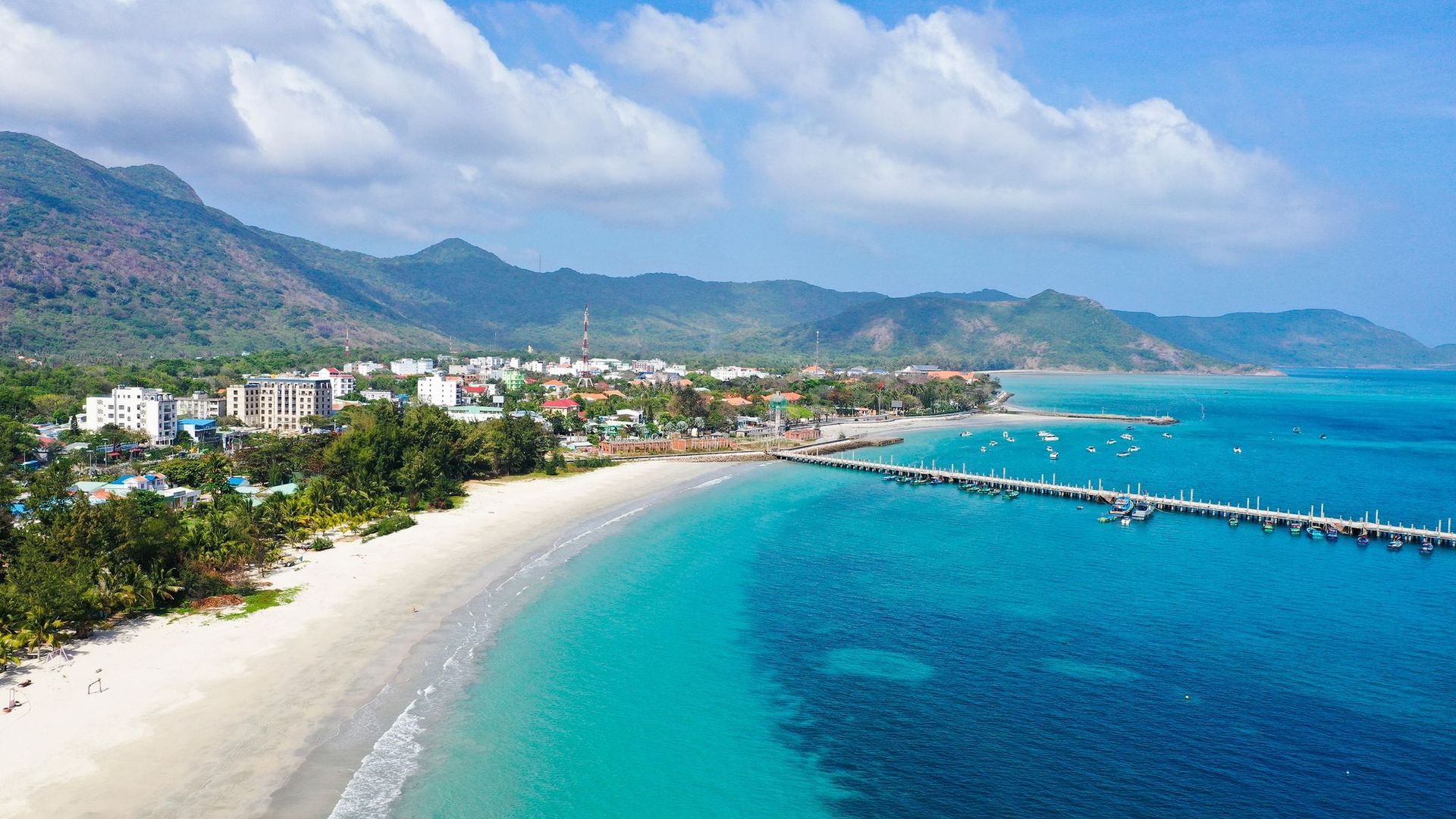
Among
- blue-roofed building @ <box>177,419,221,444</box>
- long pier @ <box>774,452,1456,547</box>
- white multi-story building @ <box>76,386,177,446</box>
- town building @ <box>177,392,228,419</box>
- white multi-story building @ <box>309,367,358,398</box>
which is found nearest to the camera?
long pier @ <box>774,452,1456,547</box>

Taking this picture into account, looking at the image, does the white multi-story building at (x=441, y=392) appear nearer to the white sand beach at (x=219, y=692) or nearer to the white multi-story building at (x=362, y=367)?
the white multi-story building at (x=362, y=367)

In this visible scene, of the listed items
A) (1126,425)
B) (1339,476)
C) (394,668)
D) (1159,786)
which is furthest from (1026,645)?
(1126,425)

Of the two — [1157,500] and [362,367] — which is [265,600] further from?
[362,367]

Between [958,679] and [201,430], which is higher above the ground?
[201,430]

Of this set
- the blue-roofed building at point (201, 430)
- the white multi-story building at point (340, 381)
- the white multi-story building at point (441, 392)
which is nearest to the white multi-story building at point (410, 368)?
the white multi-story building at point (340, 381)

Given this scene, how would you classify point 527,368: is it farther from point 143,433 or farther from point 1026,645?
point 1026,645

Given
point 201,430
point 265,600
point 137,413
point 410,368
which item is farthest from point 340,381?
point 265,600

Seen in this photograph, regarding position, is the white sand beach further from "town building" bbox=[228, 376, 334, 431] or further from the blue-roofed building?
"town building" bbox=[228, 376, 334, 431]

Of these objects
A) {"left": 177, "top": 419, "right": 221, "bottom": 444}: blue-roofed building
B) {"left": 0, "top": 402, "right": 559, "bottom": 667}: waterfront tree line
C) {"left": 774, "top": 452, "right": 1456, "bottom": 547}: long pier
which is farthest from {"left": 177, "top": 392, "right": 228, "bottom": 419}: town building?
{"left": 774, "top": 452, "right": 1456, "bottom": 547}: long pier
